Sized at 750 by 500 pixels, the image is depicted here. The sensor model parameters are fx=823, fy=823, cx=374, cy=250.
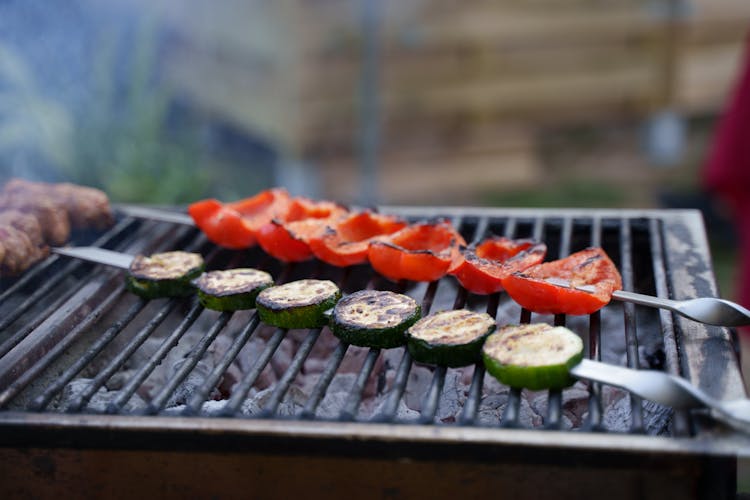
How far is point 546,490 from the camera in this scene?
1.98 meters

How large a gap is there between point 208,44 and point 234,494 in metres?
8.57

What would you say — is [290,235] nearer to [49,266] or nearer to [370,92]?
[49,266]

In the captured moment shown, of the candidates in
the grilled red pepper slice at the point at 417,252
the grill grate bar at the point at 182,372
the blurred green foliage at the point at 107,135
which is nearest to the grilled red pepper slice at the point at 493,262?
the grilled red pepper slice at the point at 417,252

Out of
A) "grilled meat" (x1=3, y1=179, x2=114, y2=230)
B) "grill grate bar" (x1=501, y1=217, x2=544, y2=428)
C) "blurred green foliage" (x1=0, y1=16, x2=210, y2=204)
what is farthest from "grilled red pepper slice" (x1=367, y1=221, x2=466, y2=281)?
"blurred green foliage" (x1=0, y1=16, x2=210, y2=204)

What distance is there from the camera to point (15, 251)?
3.04 metres

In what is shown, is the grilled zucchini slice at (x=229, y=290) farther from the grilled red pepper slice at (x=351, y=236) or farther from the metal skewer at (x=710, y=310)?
the metal skewer at (x=710, y=310)

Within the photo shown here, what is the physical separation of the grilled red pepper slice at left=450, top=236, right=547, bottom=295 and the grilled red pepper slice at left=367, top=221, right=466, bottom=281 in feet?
0.20

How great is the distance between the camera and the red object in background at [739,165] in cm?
526

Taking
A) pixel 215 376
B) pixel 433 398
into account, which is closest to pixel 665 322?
pixel 433 398

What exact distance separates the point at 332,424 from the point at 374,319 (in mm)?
508

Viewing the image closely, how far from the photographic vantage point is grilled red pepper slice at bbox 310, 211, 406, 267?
306 cm

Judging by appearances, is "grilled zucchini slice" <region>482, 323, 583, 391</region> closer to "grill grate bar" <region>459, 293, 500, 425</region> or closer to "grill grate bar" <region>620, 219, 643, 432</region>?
"grill grate bar" <region>459, 293, 500, 425</region>

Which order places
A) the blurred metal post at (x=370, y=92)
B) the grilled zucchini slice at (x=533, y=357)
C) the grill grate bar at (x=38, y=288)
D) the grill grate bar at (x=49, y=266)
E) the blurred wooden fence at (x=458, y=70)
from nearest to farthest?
1. the grilled zucchini slice at (x=533, y=357)
2. the grill grate bar at (x=38, y=288)
3. the grill grate bar at (x=49, y=266)
4. the blurred metal post at (x=370, y=92)
5. the blurred wooden fence at (x=458, y=70)

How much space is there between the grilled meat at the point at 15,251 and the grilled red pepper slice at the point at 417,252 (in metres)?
1.29
